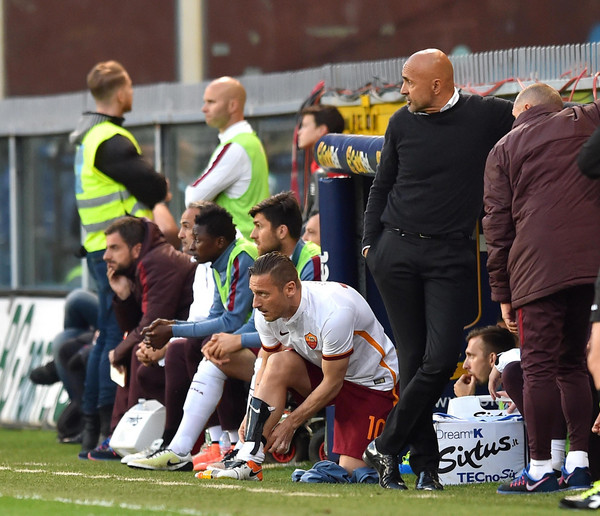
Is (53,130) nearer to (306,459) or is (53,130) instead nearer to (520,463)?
(306,459)

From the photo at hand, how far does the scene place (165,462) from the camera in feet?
26.9

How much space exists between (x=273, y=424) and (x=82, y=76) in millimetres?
21378

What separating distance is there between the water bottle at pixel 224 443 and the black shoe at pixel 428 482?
1.79 meters

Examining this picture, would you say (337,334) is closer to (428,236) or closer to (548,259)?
(428,236)

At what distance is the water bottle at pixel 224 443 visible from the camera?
8359mm

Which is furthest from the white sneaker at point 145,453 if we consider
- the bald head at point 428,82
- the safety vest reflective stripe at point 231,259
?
the bald head at point 428,82

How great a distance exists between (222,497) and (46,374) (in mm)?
4867

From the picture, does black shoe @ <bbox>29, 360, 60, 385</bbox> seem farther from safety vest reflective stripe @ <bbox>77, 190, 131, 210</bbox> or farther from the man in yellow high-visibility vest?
safety vest reflective stripe @ <bbox>77, 190, 131, 210</bbox>

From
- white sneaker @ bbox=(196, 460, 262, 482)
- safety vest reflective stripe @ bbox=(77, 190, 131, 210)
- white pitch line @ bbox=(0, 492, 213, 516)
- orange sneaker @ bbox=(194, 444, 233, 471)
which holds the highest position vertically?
safety vest reflective stripe @ bbox=(77, 190, 131, 210)

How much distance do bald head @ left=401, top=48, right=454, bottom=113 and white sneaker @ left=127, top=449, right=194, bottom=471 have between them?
8.30 ft

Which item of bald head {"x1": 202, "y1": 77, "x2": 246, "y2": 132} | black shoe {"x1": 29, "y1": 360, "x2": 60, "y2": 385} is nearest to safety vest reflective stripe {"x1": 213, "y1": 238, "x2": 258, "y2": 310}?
bald head {"x1": 202, "y1": 77, "x2": 246, "y2": 132}

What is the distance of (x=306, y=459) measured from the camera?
866 centimetres

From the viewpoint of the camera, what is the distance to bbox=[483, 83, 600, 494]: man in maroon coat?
636 cm

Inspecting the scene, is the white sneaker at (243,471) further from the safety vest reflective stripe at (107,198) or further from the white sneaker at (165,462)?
the safety vest reflective stripe at (107,198)
